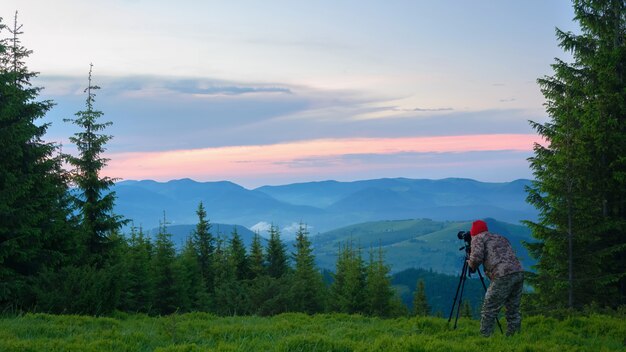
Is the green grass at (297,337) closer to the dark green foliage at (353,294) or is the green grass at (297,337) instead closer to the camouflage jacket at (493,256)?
the camouflage jacket at (493,256)

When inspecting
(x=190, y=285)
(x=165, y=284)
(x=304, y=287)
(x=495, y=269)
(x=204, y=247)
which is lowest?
(x=190, y=285)

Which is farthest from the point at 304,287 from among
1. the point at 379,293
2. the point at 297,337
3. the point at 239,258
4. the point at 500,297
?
the point at 297,337

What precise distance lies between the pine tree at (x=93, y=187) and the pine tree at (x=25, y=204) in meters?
7.32

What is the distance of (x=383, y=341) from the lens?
956cm

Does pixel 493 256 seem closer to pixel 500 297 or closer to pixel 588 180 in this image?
pixel 500 297

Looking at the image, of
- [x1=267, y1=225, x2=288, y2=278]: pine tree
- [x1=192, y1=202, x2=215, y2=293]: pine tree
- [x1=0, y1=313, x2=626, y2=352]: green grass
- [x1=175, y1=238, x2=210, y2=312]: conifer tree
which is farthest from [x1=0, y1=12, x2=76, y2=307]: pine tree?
[x1=267, y1=225, x2=288, y2=278]: pine tree

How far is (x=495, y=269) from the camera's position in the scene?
34.8 ft

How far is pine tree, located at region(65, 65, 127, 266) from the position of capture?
3039 centimetres

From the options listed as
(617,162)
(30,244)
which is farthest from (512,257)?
(30,244)

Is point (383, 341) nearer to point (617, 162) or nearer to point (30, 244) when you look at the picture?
point (30, 244)

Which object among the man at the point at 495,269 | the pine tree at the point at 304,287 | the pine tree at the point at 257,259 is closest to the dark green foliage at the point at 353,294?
the pine tree at the point at 304,287

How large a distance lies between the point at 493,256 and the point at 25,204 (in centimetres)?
1748

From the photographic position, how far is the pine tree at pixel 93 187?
3039cm

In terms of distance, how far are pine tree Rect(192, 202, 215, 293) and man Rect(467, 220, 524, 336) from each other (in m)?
53.4
